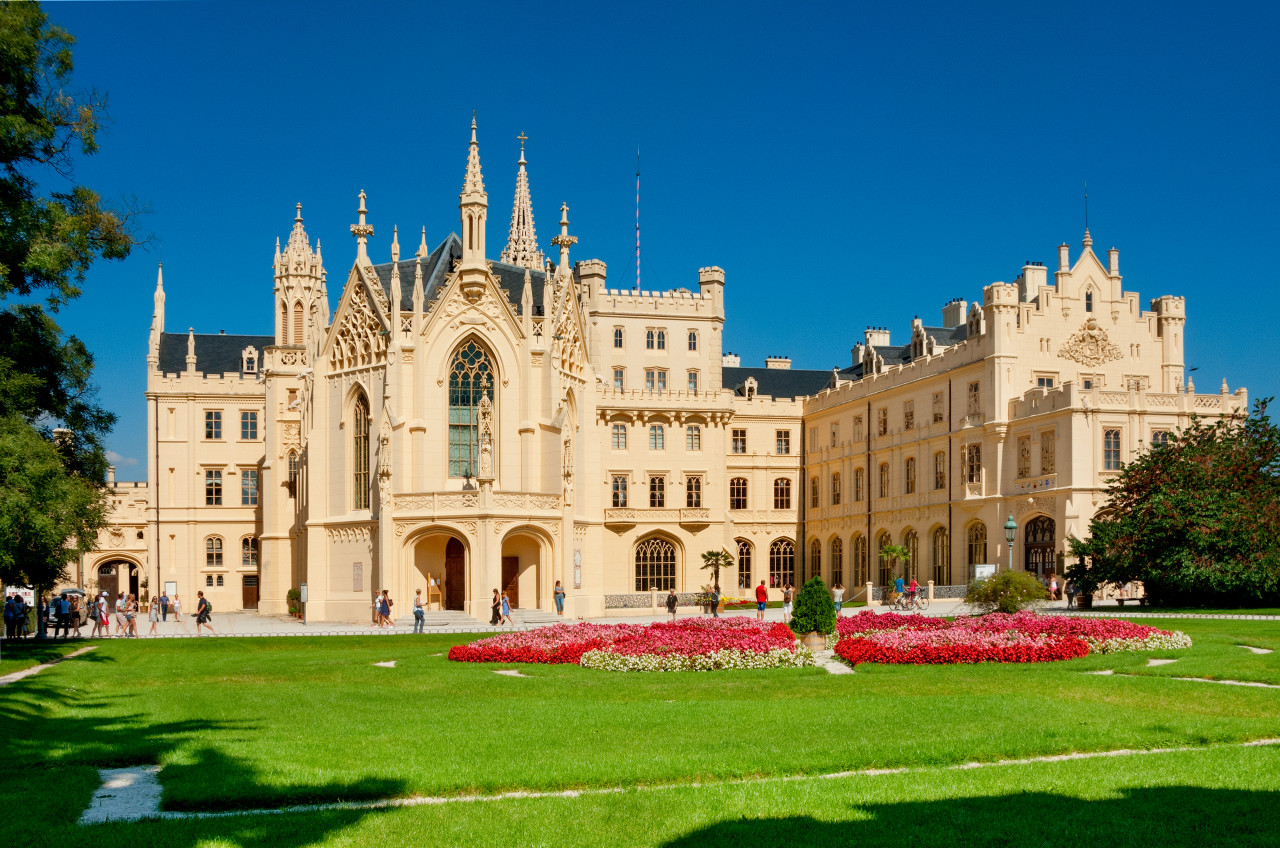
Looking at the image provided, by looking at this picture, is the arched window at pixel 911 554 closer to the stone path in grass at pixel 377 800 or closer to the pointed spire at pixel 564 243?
the pointed spire at pixel 564 243

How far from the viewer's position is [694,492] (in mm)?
71688

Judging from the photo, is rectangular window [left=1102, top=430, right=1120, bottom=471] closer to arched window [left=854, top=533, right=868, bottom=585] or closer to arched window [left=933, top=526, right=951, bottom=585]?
arched window [left=933, top=526, right=951, bottom=585]

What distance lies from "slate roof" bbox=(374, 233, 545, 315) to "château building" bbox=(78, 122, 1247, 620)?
0.15 metres

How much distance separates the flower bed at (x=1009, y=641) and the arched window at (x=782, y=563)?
148 feet

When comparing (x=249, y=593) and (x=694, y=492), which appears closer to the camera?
(x=694, y=492)

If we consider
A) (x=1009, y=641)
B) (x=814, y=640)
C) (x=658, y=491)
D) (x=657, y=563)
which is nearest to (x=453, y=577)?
(x=657, y=563)

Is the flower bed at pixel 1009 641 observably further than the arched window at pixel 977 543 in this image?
No

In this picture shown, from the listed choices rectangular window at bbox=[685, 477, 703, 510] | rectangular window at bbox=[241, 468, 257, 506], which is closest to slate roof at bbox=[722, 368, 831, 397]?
rectangular window at bbox=[685, 477, 703, 510]

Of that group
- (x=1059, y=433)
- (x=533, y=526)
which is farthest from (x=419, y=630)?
(x=1059, y=433)

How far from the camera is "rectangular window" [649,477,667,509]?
7119cm

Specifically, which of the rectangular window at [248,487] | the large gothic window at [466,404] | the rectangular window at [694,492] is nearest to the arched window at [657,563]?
the rectangular window at [694,492]

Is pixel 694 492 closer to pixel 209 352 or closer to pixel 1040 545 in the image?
pixel 1040 545

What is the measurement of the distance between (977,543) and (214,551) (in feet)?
139

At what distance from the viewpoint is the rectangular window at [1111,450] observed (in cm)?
5419
